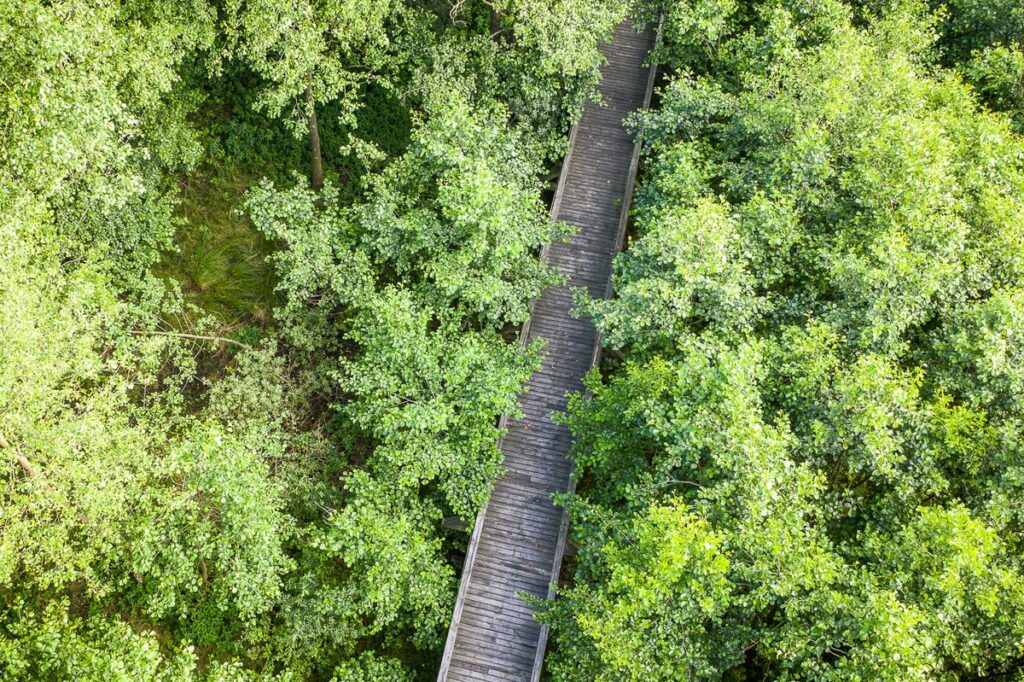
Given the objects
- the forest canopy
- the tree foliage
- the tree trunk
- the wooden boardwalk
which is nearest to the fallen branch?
the forest canopy

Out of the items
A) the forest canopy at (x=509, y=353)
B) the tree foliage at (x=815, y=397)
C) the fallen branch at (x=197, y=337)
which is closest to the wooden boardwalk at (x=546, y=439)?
the forest canopy at (x=509, y=353)

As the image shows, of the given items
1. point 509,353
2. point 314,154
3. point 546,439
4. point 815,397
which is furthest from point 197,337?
point 815,397

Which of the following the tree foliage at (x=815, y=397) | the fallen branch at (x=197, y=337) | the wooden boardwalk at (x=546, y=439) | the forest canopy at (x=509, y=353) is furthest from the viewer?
the fallen branch at (x=197, y=337)

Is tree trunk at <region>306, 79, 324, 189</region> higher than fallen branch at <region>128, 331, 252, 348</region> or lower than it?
higher

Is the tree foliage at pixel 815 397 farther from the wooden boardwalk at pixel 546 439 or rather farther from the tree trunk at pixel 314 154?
the tree trunk at pixel 314 154

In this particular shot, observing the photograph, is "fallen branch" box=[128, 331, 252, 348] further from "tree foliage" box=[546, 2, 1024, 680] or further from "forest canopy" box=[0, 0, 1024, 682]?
"tree foliage" box=[546, 2, 1024, 680]

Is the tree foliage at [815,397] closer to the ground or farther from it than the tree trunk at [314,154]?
closer to the ground
